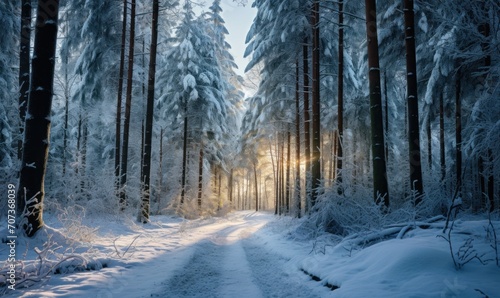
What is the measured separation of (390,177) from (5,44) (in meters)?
19.3

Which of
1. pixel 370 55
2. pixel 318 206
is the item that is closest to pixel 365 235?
pixel 318 206

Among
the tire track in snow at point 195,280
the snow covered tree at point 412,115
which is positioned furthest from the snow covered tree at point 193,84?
the tire track in snow at point 195,280

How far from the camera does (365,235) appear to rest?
5480 mm

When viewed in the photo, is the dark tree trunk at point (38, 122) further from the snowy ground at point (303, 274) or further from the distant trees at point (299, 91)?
the snowy ground at point (303, 274)

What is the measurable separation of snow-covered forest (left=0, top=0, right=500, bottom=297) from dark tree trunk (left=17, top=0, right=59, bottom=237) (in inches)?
0.9

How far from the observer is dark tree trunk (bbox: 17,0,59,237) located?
5.05 metres

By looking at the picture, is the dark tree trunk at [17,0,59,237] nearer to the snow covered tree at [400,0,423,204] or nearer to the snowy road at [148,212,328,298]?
the snowy road at [148,212,328,298]

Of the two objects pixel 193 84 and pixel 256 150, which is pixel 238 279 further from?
pixel 256 150

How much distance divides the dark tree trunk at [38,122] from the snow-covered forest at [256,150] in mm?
24

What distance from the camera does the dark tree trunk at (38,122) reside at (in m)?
5.05

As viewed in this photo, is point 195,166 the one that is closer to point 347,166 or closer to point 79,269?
point 347,166

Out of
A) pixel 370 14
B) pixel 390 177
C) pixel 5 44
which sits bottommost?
pixel 390 177

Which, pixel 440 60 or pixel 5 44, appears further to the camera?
pixel 5 44

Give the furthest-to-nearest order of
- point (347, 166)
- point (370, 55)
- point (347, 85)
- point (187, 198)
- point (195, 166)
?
point (195, 166)
point (187, 198)
point (347, 85)
point (347, 166)
point (370, 55)
